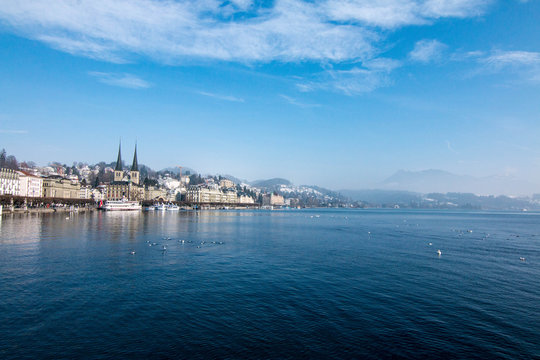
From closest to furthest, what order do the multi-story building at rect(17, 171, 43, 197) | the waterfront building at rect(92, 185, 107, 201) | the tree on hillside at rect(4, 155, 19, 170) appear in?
the multi-story building at rect(17, 171, 43, 197) → the tree on hillside at rect(4, 155, 19, 170) → the waterfront building at rect(92, 185, 107, 201)

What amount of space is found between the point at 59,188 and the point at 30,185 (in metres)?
19.8

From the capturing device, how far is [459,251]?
36.2 m

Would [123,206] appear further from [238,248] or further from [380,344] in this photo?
[380,344]

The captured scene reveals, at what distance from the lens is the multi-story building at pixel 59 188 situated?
147 meters

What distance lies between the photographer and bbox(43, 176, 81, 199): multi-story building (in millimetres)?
147000

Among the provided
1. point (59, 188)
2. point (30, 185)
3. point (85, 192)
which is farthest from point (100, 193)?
point (30, 185)

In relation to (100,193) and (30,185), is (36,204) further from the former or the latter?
(100,193)

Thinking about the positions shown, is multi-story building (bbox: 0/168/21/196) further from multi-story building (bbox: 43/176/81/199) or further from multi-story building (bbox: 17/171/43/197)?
multi-story building (bbox: 43/176/81/199)

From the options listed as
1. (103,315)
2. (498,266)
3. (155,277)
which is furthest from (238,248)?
(498,266)

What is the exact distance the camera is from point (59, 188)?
507 ft

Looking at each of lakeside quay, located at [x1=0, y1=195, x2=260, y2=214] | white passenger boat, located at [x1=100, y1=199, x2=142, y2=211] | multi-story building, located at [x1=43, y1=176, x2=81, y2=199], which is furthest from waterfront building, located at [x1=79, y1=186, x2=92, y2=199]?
white passenger boat, located at [x1=100, y1=199, x2=142, y2=211]

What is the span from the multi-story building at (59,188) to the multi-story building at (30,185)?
248cm

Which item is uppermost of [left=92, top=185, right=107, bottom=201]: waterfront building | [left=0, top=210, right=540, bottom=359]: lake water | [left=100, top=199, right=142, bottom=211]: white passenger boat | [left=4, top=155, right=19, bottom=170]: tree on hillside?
[left=4, top=155, right=19, bottom=170]: tree on hillside

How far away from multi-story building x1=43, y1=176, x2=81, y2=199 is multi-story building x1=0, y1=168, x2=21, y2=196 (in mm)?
19011
